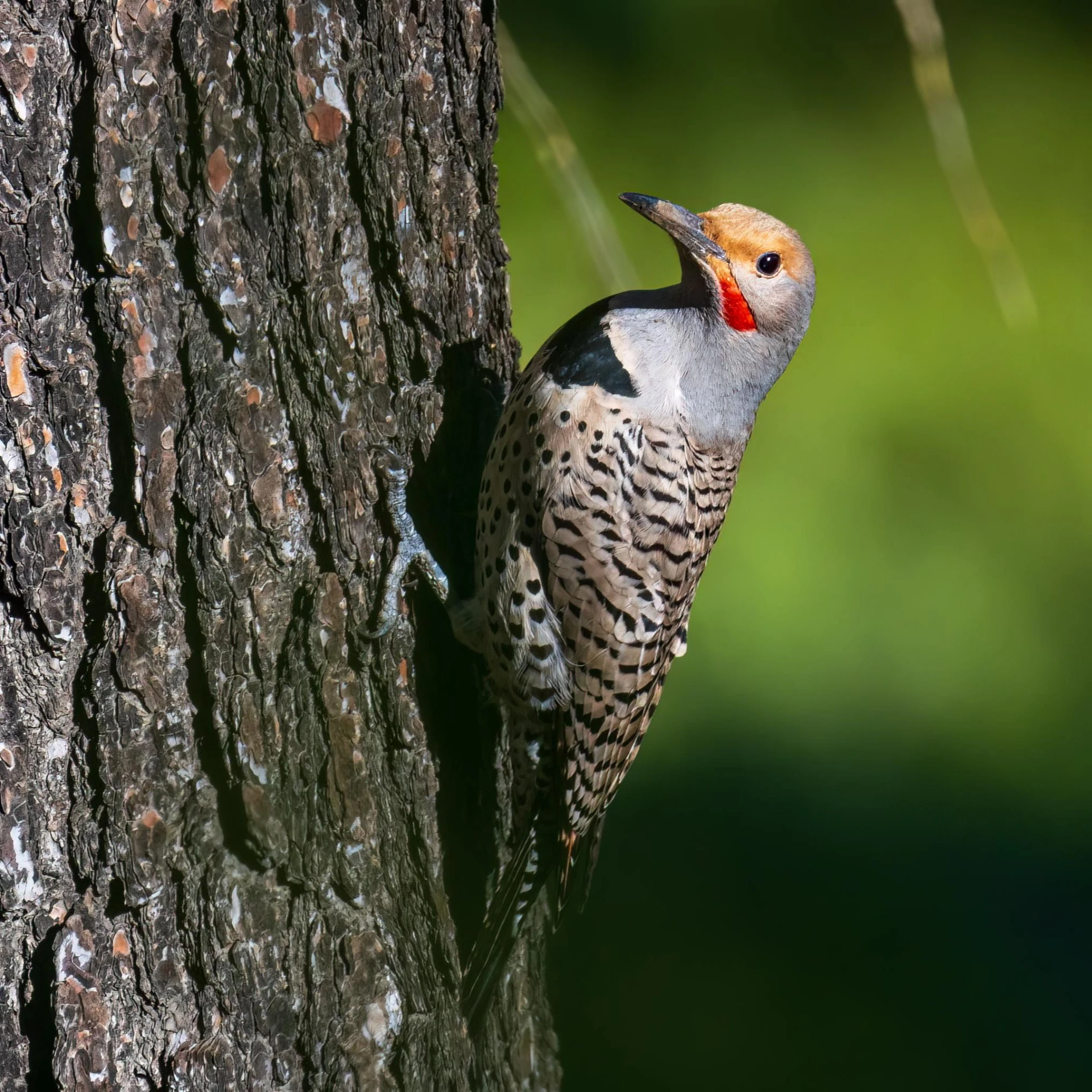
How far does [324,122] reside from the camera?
1.42 meters

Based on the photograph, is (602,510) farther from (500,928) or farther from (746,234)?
(500,928)

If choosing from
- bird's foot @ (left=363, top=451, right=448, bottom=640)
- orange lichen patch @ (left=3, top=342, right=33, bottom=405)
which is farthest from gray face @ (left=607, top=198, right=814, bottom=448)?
orange lichen patch @ (left=3, top=342, right=33, bottom=405)

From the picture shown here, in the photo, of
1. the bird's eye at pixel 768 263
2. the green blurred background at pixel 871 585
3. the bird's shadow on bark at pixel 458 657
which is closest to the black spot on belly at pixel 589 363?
the bird's shadow on bark at pixel 458 657

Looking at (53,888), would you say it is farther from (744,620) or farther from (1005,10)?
(1005,10)

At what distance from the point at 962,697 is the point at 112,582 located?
2.17 meters

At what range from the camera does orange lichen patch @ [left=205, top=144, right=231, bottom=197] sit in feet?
4.31

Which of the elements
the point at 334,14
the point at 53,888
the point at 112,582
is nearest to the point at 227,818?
the point at 53,888

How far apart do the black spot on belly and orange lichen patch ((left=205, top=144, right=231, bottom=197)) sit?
567 millimetres

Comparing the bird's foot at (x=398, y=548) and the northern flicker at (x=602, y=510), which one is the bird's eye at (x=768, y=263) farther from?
the bird's foot at (x=398, y=548)

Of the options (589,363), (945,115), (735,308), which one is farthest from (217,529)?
(945,115)

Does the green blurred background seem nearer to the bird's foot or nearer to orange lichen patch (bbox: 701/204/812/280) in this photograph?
orange lichen patch (bbox: 701/204/812/280)

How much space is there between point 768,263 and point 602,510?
472 millimetres

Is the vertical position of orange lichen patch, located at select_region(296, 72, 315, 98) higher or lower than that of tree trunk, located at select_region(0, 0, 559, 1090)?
higher

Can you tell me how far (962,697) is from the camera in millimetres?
2781
